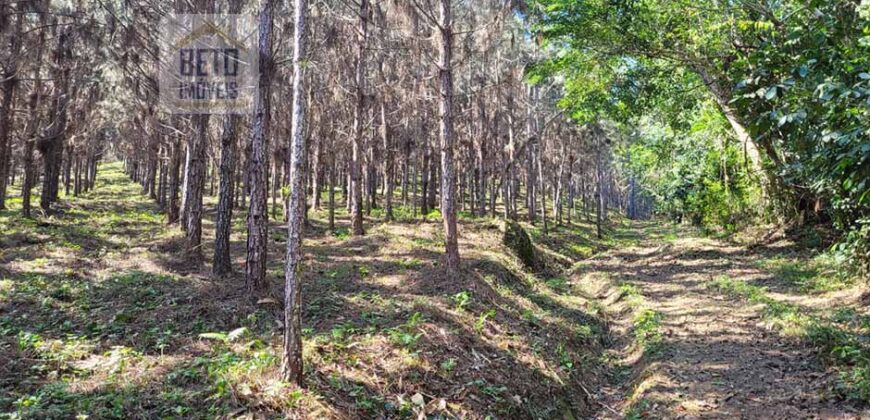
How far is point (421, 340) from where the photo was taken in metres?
7.64

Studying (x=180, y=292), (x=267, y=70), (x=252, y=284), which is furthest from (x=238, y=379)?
(x=267, y=70)

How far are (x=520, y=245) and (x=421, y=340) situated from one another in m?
11.1

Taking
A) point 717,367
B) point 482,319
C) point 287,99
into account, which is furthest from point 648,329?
point 287,99

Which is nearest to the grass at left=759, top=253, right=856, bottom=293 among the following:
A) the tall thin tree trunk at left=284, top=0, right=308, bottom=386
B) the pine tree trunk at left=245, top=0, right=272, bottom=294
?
the tall thin tree trunk at left=284, top=0, right=308, bottom=386

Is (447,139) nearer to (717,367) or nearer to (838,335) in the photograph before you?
(717,367)

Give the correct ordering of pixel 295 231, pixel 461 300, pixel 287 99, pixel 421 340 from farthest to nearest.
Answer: pixel 287 99 → pixel 461 300 → pixel 421 340 → pixel 295 231

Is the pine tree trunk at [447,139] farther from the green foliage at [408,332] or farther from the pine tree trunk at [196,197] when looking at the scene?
the pine tree trunk at [196,197]

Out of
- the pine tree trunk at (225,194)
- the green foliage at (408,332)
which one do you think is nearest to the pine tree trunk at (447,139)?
the green foliage at (408,332)

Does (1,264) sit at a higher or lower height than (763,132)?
lower

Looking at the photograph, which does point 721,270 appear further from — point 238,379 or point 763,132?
point 238,379

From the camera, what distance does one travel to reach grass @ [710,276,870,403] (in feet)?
19.9

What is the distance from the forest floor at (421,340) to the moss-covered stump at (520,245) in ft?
6.91

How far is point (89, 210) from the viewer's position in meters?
26.7

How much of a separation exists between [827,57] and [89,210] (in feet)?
101
